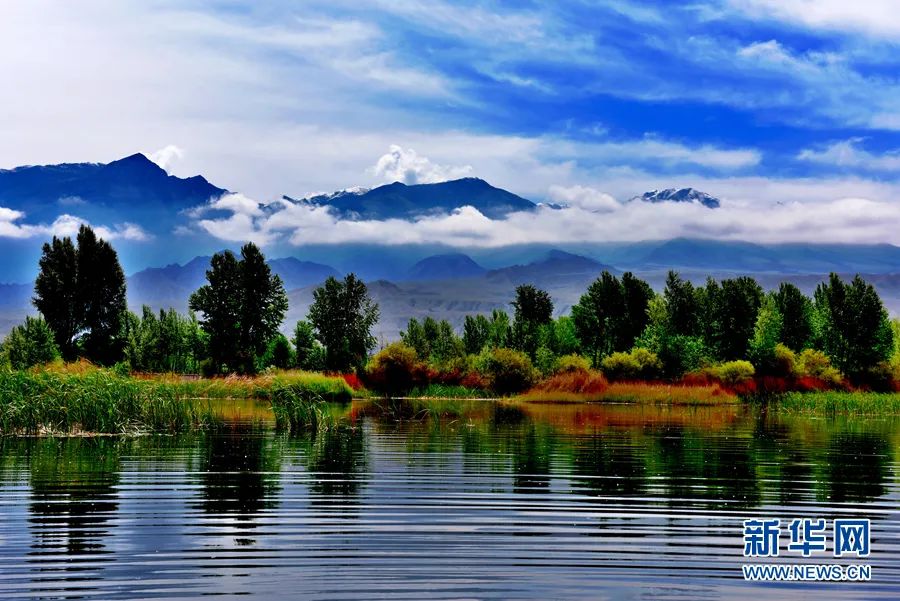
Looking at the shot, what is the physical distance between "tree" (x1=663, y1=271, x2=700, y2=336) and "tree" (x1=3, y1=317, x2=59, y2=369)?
174 feet

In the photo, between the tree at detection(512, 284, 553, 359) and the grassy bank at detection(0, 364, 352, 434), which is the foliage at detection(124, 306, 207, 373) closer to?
the tree at detection(512, 284, 553, 359)

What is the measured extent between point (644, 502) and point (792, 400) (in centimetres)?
5373

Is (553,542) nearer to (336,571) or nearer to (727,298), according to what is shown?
(336,571)

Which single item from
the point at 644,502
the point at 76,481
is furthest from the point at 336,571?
the point at 76,481

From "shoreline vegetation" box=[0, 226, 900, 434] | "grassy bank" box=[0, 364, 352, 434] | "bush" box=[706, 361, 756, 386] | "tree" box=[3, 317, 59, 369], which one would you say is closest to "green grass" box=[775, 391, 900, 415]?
"shoreline vegetation" box=[0, 226, 900, 434]

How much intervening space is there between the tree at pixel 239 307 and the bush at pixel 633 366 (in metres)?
37.1

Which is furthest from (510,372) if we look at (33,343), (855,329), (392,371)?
(33,343)

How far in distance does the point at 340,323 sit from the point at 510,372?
114ft

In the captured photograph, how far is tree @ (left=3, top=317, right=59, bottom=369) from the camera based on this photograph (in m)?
82.9

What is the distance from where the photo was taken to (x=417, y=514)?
58.1ft

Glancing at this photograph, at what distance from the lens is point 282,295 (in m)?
108

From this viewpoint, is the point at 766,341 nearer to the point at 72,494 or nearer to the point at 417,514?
the point at 417,514

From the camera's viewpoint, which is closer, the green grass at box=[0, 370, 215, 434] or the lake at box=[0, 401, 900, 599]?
the lake at box=[0, 401, 900, 599]

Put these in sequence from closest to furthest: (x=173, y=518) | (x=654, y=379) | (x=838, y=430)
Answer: (x=173, y=518) → (x=838, y=430) → (x=654, y=379)
